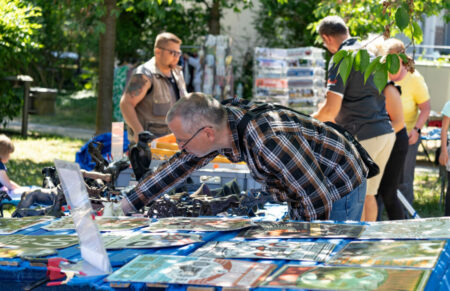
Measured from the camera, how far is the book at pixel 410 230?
262cm

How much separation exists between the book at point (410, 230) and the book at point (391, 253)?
7 cm

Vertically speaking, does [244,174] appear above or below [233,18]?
below

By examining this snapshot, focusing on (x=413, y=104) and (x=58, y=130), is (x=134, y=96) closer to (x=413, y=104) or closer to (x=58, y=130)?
(x=413, y=104)

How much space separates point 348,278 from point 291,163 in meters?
0.87

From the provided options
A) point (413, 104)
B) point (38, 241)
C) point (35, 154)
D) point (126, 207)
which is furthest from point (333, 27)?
point (35, 154)

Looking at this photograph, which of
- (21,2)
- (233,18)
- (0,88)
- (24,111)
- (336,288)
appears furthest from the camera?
(233,18)

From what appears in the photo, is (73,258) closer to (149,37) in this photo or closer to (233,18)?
(149,37)

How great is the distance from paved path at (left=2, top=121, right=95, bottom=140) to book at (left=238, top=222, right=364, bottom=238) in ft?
39.7

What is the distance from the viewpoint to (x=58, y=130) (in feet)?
51.2

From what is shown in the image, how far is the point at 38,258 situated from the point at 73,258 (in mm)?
121

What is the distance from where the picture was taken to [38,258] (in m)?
2.32

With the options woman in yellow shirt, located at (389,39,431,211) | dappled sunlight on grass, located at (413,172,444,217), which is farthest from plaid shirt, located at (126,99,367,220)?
dappled sunlight on grass, located at (413,172,444,217)

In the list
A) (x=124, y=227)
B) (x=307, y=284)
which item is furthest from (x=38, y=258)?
(x=307, y=284)

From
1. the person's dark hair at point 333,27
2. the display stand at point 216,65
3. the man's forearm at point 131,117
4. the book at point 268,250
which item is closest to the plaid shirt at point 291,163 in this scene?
the book at point 268,250
